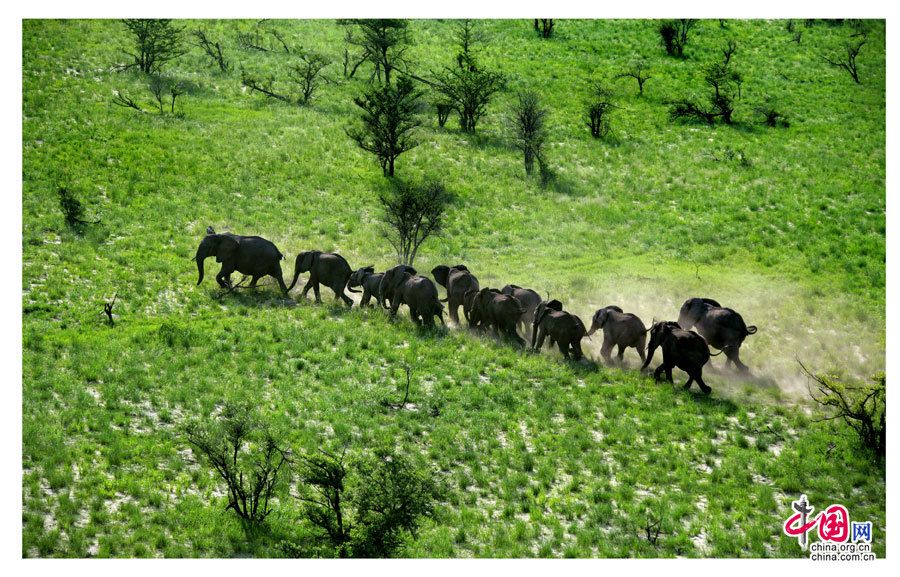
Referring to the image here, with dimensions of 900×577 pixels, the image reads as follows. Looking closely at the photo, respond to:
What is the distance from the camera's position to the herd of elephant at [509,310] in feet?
73.0

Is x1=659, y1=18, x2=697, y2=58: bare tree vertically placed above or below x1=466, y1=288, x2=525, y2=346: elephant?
above

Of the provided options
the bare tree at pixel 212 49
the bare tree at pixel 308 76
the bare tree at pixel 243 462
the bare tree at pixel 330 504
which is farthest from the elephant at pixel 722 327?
the bare tree at pixel 212 49

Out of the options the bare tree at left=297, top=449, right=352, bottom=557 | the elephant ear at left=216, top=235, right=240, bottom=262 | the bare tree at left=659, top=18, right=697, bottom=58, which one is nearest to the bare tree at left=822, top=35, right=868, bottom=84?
the bare tree at left=659, top=18, right=697, bottom=58

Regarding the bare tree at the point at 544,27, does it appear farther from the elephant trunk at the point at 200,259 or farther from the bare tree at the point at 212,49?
the elephant trunk at the point at 200,259

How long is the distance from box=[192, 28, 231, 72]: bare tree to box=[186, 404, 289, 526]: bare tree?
151ft

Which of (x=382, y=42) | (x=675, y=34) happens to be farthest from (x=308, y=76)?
(x=675, y=34)

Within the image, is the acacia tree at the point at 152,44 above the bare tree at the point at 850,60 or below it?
below

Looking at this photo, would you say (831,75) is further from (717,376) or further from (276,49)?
(717,376)

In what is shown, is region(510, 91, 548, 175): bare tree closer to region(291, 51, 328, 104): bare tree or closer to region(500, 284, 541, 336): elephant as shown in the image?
region(291, 51, 328, 104): bare tree

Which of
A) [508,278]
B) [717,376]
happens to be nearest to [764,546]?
[717,376]

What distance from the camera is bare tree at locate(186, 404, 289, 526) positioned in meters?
15.5

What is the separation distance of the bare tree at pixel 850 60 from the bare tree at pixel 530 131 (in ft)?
96.9

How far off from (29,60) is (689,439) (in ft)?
162

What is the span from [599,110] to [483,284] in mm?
26642
